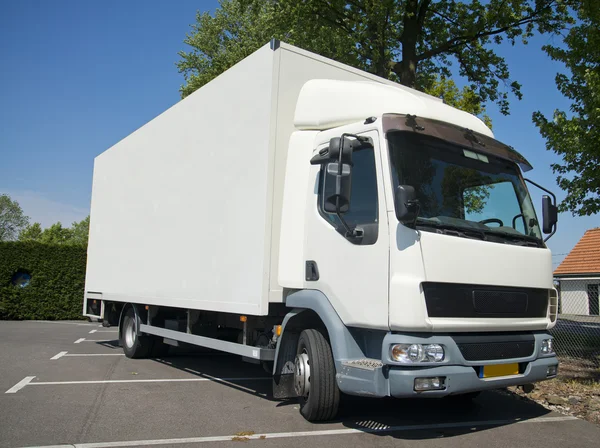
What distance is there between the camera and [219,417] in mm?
5805

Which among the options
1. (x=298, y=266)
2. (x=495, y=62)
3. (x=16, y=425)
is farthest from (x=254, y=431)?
(x=495, y=62)

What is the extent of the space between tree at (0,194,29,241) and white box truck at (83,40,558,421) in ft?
296

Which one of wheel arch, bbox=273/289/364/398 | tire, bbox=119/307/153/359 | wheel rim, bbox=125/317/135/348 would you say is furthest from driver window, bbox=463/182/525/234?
wheel rim, bbox=125/317/135/348

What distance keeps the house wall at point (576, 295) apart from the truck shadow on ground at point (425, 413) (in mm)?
28173

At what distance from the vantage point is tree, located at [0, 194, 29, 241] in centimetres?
8662

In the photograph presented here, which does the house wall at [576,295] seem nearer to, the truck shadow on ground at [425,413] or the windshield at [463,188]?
the truck shadow on ground at [425,413]

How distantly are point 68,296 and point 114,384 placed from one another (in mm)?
15055

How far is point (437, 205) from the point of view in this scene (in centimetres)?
506

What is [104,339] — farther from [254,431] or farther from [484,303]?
[484,303]

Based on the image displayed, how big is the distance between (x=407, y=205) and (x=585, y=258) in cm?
3510

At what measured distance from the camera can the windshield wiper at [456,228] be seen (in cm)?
481

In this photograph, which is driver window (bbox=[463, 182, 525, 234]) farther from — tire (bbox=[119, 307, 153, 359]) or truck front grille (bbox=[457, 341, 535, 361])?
tire (bbox=[119, 307, 153, 359])

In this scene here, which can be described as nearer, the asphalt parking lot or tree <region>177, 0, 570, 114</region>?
the asphalt parking lot

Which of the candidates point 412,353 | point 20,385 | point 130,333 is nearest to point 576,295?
point 130,333
